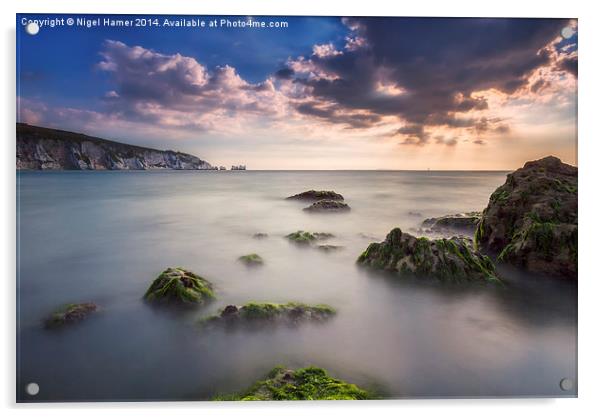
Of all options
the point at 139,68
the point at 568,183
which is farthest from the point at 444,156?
the point at 139,68

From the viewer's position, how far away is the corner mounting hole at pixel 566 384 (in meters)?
3.13

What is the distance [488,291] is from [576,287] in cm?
85

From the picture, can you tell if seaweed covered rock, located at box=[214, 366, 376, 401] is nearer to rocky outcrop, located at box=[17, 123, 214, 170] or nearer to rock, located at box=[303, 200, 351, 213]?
rock, located at box=[303, 200, 351, 213]

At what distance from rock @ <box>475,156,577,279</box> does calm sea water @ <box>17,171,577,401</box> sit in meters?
0.17

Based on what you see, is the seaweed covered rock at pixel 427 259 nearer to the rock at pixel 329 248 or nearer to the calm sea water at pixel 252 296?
the calm sea water at pixel 252 296

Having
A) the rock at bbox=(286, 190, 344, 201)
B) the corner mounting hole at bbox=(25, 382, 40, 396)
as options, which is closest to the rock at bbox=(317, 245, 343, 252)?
the rock at bbox=(286, 190, 344, 201)

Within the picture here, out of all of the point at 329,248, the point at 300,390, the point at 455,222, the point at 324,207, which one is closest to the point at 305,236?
the point at 329,248

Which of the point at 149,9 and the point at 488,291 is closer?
the point at 149,9

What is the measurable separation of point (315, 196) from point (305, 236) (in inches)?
21.1

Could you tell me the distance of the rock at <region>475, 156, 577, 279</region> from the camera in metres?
3.46

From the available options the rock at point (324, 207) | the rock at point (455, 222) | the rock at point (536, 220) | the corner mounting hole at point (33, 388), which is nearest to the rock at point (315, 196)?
the rock at point (324, 207)

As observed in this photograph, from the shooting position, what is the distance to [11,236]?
10.4 feet

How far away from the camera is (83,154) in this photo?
12.8 feet

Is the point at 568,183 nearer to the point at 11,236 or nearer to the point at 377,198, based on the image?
the point at 377,198
